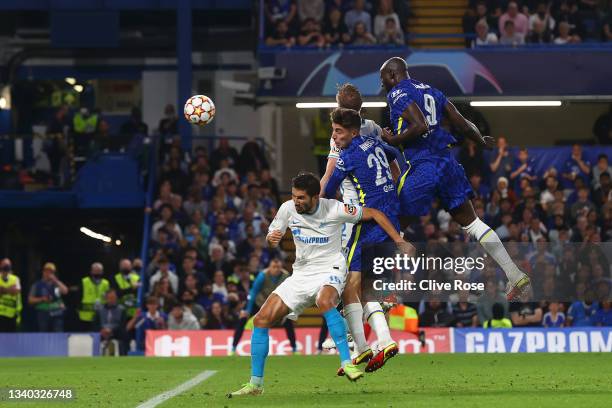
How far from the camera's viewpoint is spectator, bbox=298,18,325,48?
86.0 ft

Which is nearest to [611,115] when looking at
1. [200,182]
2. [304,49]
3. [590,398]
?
[304,49]

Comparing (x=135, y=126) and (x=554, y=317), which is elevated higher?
(x=135, y=126)

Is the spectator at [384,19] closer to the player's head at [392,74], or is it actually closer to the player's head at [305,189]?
the player's head at [392,74]

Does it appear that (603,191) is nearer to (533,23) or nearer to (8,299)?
(533,23)

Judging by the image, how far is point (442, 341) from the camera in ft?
68.1

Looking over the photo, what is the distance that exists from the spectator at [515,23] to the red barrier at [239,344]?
8.03 metres

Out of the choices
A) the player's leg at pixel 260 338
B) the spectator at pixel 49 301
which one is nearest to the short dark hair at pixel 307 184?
the player's leg at pixel 260 338

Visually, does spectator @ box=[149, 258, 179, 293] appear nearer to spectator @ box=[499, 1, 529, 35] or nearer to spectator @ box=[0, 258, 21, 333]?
spectator @ box=[0, 258, 21, 333]

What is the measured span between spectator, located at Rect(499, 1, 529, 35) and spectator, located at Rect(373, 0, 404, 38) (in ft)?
6.76

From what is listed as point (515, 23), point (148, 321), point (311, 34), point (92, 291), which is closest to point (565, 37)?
point (515, 23)

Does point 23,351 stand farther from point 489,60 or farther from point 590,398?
point 590,398

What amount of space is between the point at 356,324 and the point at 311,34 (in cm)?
1567

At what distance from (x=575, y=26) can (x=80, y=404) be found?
19094mm

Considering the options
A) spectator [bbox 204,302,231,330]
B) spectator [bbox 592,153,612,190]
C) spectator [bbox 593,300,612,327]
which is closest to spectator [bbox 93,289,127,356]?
spectator [bbox 204,302,231,330]
